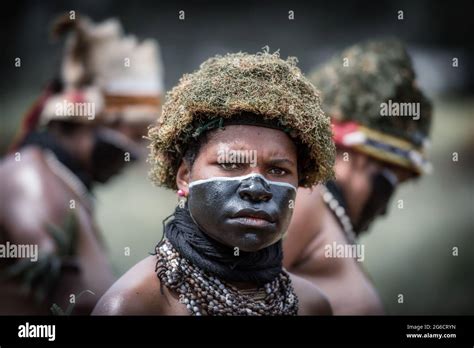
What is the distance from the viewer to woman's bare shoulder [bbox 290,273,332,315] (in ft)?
13.2

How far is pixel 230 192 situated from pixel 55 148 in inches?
123

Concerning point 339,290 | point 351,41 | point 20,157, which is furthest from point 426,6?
point 20,157

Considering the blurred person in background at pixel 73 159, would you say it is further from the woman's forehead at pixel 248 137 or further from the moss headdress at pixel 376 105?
the woman's forehead at pixel 248 137

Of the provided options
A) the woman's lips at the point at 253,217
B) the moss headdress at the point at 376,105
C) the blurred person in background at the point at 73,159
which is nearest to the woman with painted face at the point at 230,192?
the woman's lips at the point at 253,217

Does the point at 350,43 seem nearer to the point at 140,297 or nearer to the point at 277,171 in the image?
the point at 277,171

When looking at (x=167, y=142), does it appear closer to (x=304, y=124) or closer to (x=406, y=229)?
(x=304, y=124)

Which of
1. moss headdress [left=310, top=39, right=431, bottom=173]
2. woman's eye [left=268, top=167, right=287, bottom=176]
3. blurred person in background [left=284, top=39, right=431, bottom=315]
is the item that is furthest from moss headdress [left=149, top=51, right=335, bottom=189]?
moss headdress [left=310, top=39, right=431, bottom=173]

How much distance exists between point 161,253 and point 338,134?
2.40 meters

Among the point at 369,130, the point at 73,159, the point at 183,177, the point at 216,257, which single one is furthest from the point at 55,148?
the point at 216,257

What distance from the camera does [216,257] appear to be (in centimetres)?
368

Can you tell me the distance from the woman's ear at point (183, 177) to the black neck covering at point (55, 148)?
8.98 ft

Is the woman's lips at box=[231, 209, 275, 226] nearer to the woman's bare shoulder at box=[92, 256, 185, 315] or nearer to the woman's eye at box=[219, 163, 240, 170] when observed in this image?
the woman's eye at box=[219, 163, 240, 170]

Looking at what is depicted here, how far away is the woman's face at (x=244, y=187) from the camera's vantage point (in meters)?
3.64

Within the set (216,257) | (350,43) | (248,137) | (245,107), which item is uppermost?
(350,43)
